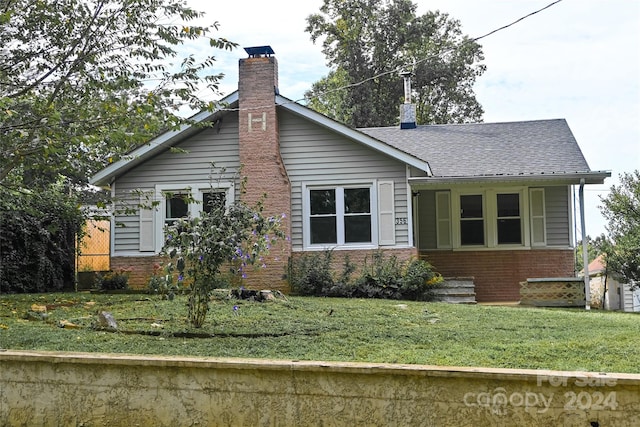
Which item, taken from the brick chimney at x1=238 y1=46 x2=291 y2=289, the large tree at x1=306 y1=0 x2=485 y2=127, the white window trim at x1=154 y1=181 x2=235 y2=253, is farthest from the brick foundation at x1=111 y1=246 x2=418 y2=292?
the large tree at x1=306 y1=0 x2=485 y2=127

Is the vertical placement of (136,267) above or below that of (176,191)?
below

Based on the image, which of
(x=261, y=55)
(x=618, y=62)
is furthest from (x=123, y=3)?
(x=618, y=62)

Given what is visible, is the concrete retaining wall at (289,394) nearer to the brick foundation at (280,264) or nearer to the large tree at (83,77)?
the large tree at (83,77)

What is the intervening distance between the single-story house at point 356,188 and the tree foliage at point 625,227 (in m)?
0.98

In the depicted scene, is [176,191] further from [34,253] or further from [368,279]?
[368,279]

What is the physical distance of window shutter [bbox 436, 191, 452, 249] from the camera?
16.6 m

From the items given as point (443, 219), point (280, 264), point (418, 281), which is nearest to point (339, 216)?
point (280, 264)

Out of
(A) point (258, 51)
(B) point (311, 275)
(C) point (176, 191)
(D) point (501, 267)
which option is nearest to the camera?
(B) point (311, 275)

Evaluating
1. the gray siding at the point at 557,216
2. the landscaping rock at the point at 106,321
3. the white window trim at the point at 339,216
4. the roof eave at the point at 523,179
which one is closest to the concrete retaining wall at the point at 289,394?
the landscaping rock at the point at 106,321

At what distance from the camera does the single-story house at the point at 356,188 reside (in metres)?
14.7

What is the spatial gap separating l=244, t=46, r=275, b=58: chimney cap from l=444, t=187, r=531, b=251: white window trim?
5737mm

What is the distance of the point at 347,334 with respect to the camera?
766 centimetres

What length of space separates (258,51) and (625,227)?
9.54 meters

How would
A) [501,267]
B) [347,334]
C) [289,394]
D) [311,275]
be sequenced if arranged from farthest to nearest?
[501,267] → [311,275] → [347,334] → [289,394]
